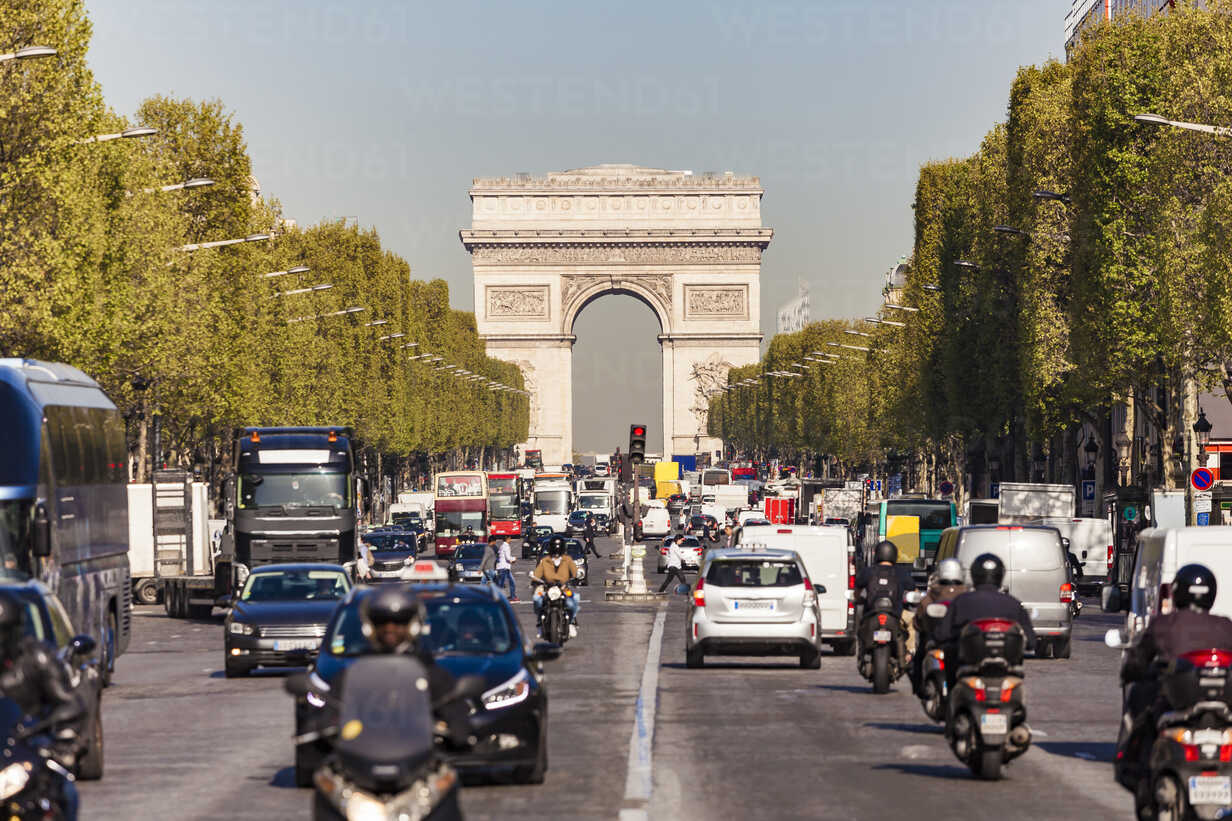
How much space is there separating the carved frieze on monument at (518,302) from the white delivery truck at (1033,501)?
11308 cm

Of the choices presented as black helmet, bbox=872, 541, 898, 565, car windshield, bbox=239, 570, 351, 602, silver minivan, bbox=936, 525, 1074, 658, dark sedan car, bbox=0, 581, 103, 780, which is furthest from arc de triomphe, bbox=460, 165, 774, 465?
dark sedan car, bbox=0, 581, 103, 780

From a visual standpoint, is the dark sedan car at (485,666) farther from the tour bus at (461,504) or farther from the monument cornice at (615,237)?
the monument cornice at (615,237)

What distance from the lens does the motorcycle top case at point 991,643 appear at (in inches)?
640

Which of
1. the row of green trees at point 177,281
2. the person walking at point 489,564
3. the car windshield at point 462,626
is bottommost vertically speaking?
the person walking at point 489,564

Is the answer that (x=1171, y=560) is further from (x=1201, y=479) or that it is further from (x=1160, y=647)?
(x=1201, y=479)

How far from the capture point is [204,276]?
60.8m

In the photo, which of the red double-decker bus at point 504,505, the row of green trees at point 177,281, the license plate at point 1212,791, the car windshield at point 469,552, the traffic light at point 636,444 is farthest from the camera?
the red double-decker bus at point 504,505

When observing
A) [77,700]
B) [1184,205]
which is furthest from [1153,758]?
[1184,205]

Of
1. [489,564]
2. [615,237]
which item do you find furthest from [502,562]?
[615,237]

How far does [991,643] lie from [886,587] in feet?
26.8

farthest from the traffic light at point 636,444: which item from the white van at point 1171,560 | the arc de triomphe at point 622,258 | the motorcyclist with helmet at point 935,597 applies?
the arc de triomphe at point 622,258

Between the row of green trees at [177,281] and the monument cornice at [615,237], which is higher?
the monument cornice at [615,237]

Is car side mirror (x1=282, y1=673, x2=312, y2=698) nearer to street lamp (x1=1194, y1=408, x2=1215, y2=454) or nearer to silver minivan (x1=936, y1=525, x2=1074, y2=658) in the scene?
silver minivan (x1=936, y1=525, x2=1074, y2=658)

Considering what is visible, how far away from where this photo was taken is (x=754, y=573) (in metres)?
27.7
